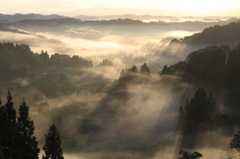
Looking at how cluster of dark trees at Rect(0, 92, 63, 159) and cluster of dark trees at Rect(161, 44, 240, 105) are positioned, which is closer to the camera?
cluster of dark trees at Rect(0, 92, 63, 159)

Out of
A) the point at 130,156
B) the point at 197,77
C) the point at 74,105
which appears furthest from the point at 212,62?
the point at 74,105

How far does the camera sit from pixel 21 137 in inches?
2028

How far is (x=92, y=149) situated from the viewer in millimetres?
108312

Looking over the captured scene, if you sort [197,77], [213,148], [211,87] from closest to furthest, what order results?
1. [213,148]
2. [211,87]
3. [197,77]

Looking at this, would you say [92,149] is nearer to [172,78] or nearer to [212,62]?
[172,78]

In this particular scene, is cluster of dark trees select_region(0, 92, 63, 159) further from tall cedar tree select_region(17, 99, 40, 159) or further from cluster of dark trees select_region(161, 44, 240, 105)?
cluster of dark trees select_region(161, 44, 240, 105)

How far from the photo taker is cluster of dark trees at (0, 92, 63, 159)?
51.1m

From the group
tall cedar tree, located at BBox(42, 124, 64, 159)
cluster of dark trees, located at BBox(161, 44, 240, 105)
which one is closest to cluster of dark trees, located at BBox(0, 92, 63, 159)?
tall cedar tree, located at BBox(42, 124, 64, 159)

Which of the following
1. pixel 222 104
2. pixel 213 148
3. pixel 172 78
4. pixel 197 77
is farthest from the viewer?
pixel 172 78

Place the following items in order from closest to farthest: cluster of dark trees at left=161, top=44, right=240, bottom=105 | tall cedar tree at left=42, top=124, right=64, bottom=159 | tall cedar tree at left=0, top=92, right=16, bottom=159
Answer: tall cedar tree at left=42, top=124, right=64, bottom=159
tall cedar tree at left=0, top=92, right=16, bottom=159
cluster of dark trees at left=161, top=44, right=240, bottom=105


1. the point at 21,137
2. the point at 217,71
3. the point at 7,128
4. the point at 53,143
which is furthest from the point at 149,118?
the point at 21,137

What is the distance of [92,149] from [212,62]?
87.4 metres

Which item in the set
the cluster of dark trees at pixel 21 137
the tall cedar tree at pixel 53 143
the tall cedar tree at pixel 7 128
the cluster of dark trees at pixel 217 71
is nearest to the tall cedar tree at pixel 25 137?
the cluster of dark trees at pixel 21 137

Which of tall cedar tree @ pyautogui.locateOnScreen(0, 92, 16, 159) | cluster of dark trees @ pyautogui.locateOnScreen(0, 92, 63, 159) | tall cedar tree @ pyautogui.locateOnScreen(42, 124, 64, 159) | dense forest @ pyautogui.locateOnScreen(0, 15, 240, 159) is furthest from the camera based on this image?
dense forest @ pyautogui.locateOnScreen(0, 15, 240, 159)
